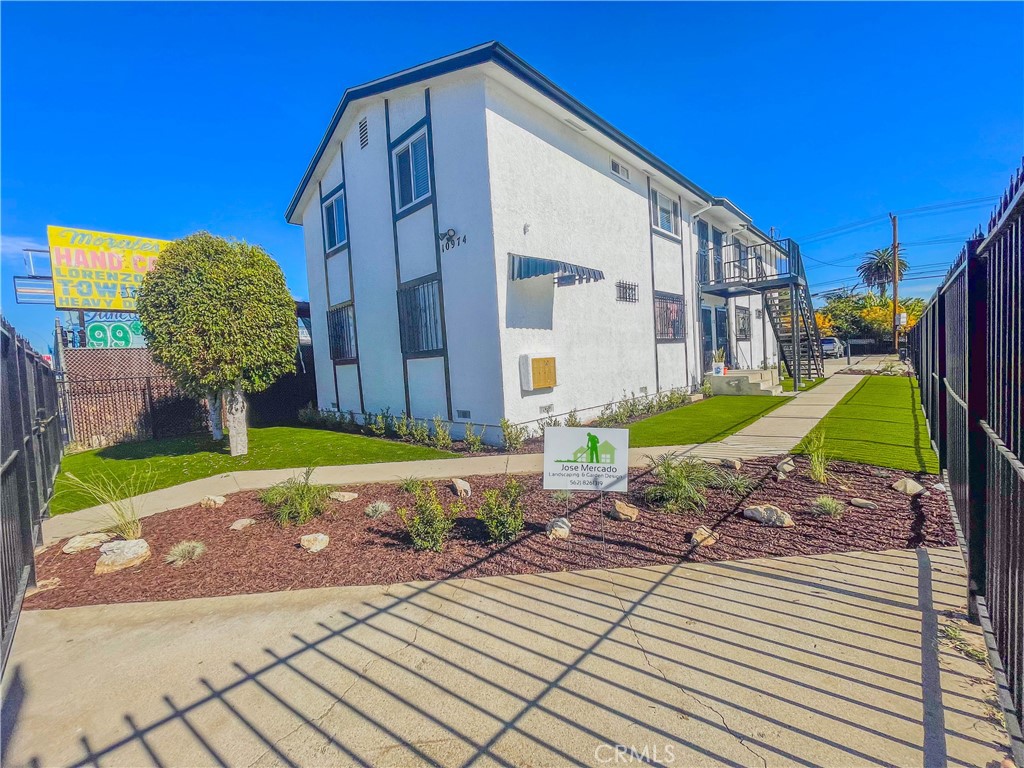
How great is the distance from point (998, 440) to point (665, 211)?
1489 centimetres

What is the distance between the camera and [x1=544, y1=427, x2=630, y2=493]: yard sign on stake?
443 centimetres

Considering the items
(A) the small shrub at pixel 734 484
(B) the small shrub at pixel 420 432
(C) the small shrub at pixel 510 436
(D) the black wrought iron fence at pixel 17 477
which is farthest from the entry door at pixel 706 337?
(D) the black wrought iron fence at pixel 17 477

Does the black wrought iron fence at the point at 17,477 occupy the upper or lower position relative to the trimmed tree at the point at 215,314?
lower

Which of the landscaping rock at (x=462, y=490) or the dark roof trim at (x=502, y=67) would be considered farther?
the dark roof trim at (x=502, y=67)

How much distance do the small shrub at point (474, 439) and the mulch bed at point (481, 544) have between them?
3.35 m

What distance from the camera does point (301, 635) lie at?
3.29 meters

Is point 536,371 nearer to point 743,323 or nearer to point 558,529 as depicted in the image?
point 558,529

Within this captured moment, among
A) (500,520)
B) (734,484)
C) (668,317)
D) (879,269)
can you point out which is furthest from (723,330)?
(879,269)

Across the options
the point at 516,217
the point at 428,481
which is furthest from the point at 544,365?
the point at 428,481

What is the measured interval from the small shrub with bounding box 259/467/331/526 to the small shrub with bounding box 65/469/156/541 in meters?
1.32

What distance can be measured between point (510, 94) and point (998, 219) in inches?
360

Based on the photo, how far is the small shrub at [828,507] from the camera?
4.80 m

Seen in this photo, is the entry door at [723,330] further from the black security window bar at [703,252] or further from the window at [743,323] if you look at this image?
the black security window bar at [703,252]

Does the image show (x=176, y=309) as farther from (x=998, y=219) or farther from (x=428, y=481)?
(x=998, y=219)
